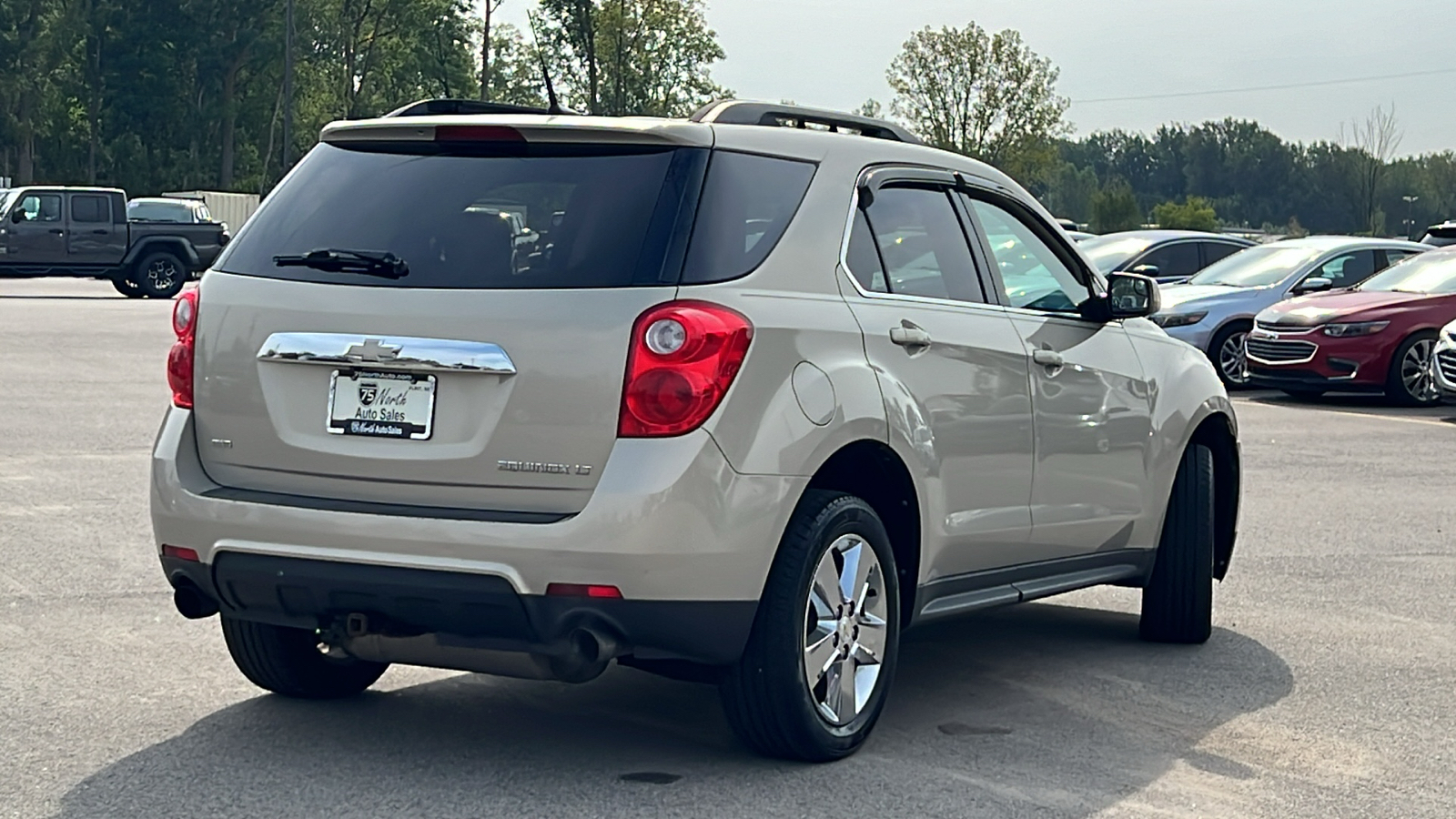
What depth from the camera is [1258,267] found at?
72.3ft

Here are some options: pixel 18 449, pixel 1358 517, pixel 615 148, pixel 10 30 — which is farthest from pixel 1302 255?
pixel 10 30

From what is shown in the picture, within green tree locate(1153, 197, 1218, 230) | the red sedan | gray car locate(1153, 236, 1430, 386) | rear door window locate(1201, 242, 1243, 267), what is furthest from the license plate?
green tree locate(1153, 197, 1218, 230)

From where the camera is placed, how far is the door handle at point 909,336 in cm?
A: 553

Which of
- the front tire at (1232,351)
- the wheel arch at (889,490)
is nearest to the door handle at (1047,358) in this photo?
the wheel arch at (889,490)

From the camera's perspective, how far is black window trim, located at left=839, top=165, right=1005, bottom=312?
5.55 metres

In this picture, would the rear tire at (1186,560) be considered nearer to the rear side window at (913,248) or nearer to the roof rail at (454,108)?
the rear side window at (913,248)

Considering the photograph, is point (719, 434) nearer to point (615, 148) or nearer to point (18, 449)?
point (615, 148)

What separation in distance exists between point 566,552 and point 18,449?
8.49 meters

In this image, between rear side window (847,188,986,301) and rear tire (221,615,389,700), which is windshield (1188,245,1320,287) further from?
rear tire (221,615,389,700)

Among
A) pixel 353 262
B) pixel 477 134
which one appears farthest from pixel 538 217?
pixel 353 262

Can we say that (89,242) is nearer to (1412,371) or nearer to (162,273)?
(162,273)

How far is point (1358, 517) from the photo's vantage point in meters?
11.1

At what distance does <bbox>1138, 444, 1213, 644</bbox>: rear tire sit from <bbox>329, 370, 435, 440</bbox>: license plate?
3.25 m

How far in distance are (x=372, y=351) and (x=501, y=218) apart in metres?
0.47
